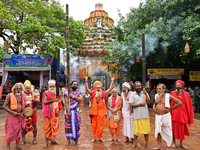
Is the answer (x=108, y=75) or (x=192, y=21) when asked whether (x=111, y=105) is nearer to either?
(x=192, y=21)

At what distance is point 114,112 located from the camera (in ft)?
14.5

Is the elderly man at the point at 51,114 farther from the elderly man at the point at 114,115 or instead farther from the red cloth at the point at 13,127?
the elderly man at the point at 114,115

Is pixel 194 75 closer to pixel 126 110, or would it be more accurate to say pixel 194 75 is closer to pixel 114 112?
pixel 126 110

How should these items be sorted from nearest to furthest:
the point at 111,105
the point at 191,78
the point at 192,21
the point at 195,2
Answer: the point at 111,105, the point at 192,21, the point at 195,2, the point at 191,78

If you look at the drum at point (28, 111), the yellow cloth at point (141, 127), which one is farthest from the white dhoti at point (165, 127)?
the drum at point (28, 111)

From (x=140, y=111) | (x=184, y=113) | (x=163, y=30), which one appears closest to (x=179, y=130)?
(x=184, y=113)

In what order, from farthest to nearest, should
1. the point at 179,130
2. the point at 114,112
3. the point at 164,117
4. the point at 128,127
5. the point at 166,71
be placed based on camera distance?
1. the point at 166,71
2. the point at 114,112
3. the point at 128,127
4. the point at 179,130
5. the point at 164,117

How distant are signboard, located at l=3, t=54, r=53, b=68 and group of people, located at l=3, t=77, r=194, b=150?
8726 millimetres

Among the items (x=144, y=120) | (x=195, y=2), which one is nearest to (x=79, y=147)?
(x=144, y=120)

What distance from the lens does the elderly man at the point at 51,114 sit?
4035 millimetres

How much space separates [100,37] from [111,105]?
12465 mm

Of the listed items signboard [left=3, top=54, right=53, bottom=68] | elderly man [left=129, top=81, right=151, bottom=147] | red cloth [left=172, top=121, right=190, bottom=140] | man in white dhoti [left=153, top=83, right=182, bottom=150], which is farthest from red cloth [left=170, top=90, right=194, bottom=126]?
signboard [left=3, top=54, right=53, bottom=68]

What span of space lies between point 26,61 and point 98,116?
1048 cm

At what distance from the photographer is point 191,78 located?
11.3m
